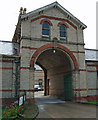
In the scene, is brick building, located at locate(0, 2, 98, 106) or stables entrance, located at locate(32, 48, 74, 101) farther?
stables entrance, located at locate(32, 48, 74, 101)

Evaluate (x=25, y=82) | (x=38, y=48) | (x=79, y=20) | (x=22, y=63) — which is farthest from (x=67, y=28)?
(x=25, y=82)

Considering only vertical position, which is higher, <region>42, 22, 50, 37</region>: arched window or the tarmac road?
<region>42, 22, 50, 37</region>: arched window

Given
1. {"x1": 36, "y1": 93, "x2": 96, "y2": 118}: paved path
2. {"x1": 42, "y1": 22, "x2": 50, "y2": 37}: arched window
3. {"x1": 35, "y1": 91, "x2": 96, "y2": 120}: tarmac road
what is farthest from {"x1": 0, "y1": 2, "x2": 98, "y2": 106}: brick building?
{"x1": 36, "y1": 93, "x2": 96, "y2": 118}: paved path

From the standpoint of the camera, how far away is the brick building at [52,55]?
1416 centimetres

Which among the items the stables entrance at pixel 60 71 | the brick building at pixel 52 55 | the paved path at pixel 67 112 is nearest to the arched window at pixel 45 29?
the brick building at pixel 52 55

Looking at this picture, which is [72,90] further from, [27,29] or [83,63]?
[27,29]

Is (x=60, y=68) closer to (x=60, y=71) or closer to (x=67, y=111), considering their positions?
(x=60, y=71)

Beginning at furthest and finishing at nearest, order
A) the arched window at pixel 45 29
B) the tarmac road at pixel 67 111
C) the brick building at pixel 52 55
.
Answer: the arched window at pixel 45 29 < the brick building at pixel 52 55 < the tarmac road at pixel 67 111

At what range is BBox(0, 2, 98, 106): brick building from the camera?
14156 mm

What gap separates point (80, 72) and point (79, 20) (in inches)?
249

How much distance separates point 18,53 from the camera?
1580cm

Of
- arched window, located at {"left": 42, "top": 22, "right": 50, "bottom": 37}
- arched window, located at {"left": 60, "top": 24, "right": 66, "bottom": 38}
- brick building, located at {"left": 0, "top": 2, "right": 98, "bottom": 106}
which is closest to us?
brick building, located at {"left": 0, "top": 2, "right": 98, "bottom": 106}

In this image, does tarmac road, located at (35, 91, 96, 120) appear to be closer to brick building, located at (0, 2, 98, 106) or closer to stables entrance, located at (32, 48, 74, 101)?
brick building, located at (0, 2, 98, 106)

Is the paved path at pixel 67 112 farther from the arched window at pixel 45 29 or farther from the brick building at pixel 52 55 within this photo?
the arched window at pixel 45 29
